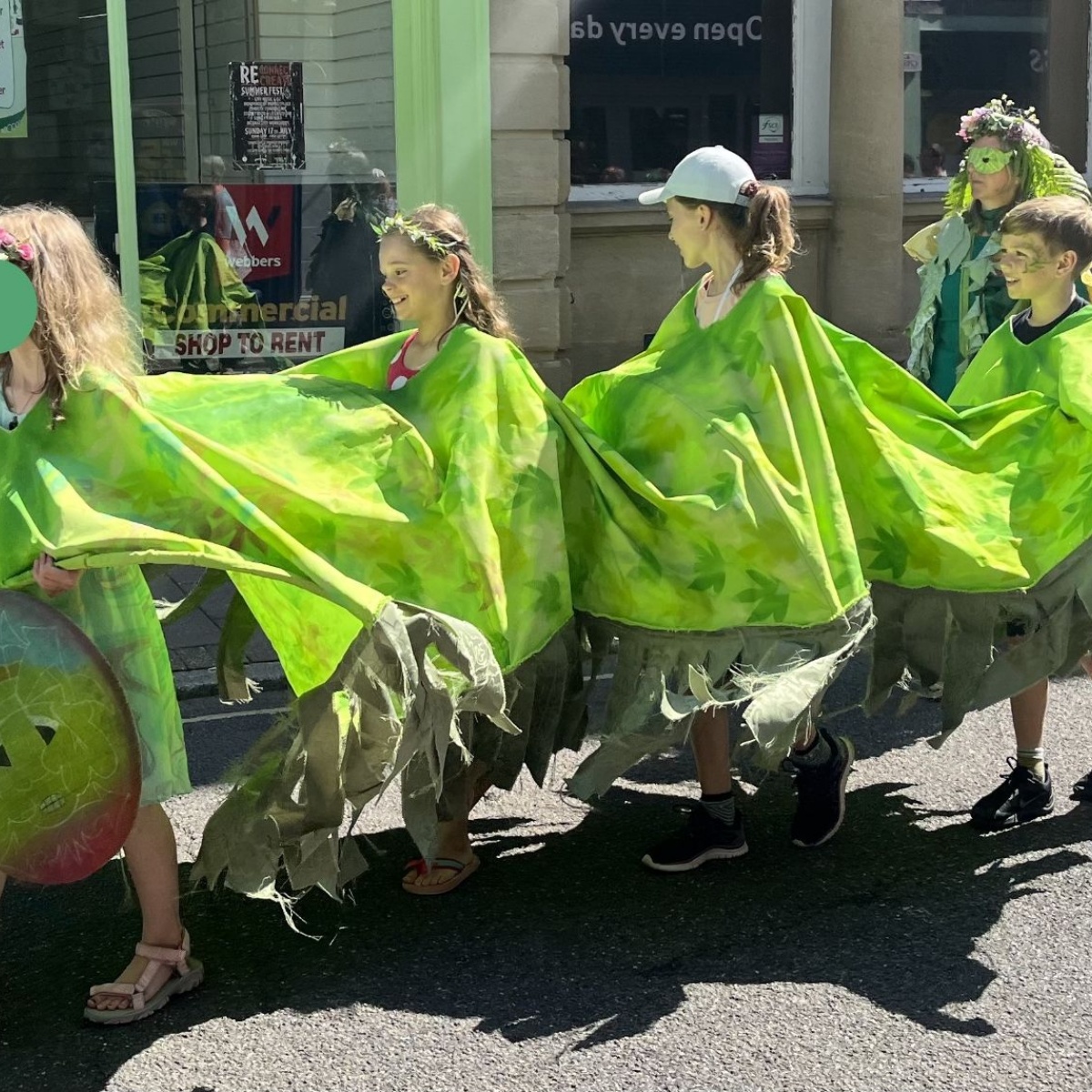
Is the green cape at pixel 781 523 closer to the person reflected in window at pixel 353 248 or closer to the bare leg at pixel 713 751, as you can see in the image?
the bare leg at pixel 713 751

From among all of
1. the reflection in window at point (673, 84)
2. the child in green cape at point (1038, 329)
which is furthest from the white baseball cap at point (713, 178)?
the reflection in window at point (673, 84)

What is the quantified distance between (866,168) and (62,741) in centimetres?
860

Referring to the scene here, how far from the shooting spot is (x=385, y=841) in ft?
14.7

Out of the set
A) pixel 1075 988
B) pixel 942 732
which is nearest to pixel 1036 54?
pixel 942 732

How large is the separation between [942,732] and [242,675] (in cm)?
185

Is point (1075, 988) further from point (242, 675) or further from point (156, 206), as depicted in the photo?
point (156, 206)

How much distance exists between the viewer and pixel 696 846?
4309 mm

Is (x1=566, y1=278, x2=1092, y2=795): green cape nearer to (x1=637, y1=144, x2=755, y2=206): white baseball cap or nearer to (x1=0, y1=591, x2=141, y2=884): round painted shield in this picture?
(x1=637, y1=144, x2=755, y2=206): white baseball cap

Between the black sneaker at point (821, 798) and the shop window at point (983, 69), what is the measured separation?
7.72m

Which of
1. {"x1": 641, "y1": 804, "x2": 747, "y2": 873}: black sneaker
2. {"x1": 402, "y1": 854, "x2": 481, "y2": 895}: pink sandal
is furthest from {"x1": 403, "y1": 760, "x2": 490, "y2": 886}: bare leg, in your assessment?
{"x1": 641, "y1": 804, "x2": 747, "y2": 873}: black sneaker

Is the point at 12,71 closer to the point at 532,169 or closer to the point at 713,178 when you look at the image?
the point at 532,169

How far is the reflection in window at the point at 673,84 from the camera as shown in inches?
409
